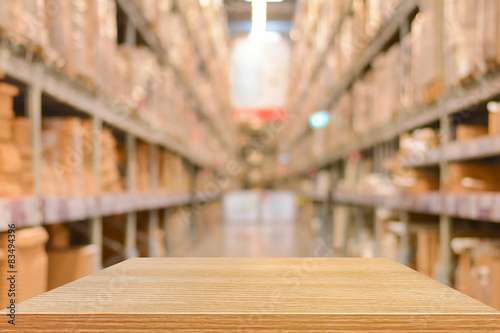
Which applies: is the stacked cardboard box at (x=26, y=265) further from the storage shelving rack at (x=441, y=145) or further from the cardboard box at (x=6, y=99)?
the storage shelving rack at (x=441, y=145)

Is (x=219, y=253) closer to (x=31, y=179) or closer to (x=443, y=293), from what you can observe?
(x=31, y=179)

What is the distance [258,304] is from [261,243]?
208 inches

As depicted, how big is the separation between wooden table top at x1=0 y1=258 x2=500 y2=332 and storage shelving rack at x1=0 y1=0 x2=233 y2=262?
28.7 inches

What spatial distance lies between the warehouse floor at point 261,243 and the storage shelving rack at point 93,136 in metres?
1.22

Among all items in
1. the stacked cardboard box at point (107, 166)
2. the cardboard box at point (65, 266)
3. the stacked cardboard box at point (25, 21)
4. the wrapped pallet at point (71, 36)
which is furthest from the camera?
the stacked cardboard box at point (107, 166)

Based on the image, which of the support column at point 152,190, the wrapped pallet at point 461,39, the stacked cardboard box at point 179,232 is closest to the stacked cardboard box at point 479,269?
the wrapped pallet at point 461,39

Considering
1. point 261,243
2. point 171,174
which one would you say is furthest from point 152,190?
point 261,243

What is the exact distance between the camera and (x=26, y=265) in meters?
1.37

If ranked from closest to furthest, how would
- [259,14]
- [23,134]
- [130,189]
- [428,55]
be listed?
[23,134] → [259,14] → [428,55] → [130,189]

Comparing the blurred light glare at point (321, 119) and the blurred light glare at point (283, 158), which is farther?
the blurred light glare at point (283, 158)

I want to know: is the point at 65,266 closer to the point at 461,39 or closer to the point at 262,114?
the point at 461,39

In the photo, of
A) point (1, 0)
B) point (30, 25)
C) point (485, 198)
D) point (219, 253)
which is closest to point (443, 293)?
point (485, 198)

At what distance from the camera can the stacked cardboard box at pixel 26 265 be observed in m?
1.28

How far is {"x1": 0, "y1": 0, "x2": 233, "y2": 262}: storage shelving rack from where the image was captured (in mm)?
1347
